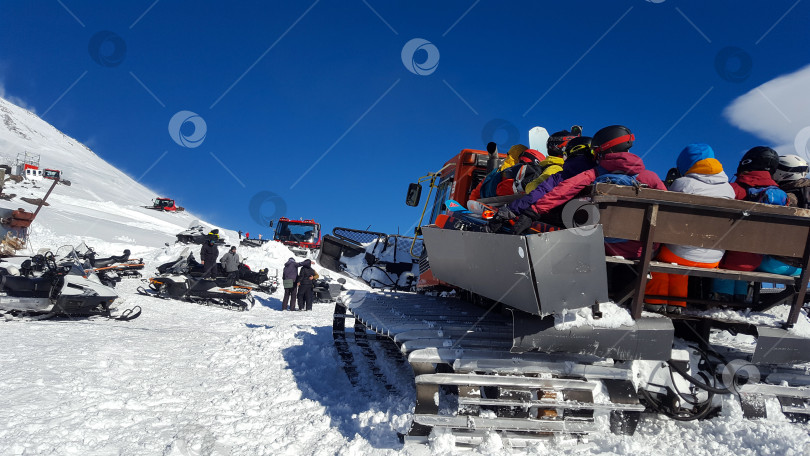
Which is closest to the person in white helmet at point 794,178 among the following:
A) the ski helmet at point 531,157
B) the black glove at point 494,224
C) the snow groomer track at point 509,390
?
the ski helmet at point 531,157

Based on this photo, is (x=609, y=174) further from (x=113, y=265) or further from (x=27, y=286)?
(x=113, y=265)

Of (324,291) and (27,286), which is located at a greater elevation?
(324,291)

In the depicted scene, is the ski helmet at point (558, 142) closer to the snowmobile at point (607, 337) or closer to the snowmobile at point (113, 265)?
the snowmobile at point (607, 337)

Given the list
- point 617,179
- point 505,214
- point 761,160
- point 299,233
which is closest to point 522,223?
point 505,214

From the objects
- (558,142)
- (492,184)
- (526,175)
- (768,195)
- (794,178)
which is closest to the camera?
(768,195)

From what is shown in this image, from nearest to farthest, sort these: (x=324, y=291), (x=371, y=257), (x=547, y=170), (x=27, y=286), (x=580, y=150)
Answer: (x=580, y=150), (x=547, y=170), (x=27, y=286), (x=371, y=257), (x=324, y=291)

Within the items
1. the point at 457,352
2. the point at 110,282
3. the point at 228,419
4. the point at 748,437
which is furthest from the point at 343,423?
the point at 110,282

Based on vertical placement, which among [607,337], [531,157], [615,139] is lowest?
[607,337]

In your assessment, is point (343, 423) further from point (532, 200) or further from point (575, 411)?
point (532, 200)

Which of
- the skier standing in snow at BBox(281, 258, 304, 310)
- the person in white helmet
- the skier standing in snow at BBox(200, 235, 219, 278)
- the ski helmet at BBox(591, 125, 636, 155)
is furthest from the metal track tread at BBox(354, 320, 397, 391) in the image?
the skier standing in snow at BBox(200, 235, 219, 278)

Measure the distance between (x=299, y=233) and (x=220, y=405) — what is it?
71.4 feet

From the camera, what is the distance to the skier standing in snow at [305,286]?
12.1 m

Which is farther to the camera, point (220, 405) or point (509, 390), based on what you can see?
point (220, 405)

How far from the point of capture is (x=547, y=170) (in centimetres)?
372
